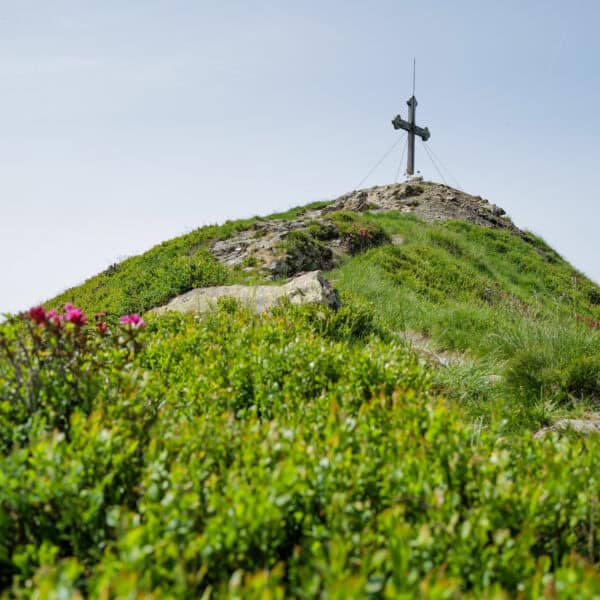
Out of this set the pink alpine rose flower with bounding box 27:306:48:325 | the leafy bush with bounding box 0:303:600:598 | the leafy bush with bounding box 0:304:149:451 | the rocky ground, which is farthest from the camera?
the rocky ground

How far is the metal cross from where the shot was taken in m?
24.0

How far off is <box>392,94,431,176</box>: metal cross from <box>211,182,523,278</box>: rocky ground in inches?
49.2

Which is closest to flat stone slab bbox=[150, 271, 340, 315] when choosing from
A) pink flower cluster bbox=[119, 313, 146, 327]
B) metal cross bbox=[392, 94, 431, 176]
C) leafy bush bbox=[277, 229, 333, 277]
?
pink flower cluster bbox=[119, 313, 146, 327]

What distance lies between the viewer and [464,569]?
90.0 inches

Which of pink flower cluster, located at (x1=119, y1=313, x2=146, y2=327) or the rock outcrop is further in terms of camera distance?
the rock outcrop

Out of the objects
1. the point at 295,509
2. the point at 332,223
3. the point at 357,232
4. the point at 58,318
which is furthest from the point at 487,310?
the point at 295,509

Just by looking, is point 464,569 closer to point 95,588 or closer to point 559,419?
point 95,588

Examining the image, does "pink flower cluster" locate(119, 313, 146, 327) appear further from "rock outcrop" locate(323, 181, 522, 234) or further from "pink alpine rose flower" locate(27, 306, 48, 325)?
"rock outcrop" locate(323, 181, 522, 234)

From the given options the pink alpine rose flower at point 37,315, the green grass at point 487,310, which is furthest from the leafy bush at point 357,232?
the pink alpine rose flower at point 37,315

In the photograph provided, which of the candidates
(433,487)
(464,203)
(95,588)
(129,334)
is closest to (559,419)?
(433,487)

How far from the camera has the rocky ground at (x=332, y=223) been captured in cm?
1241

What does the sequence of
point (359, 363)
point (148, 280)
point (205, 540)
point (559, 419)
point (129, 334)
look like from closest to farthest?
1. point (205, 540)
2. point (129, 334)
3. point (359, 363)
4. point (559, 419)
5. point (148, 280)

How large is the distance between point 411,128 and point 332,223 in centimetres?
1126

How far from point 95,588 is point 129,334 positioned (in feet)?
7.50
